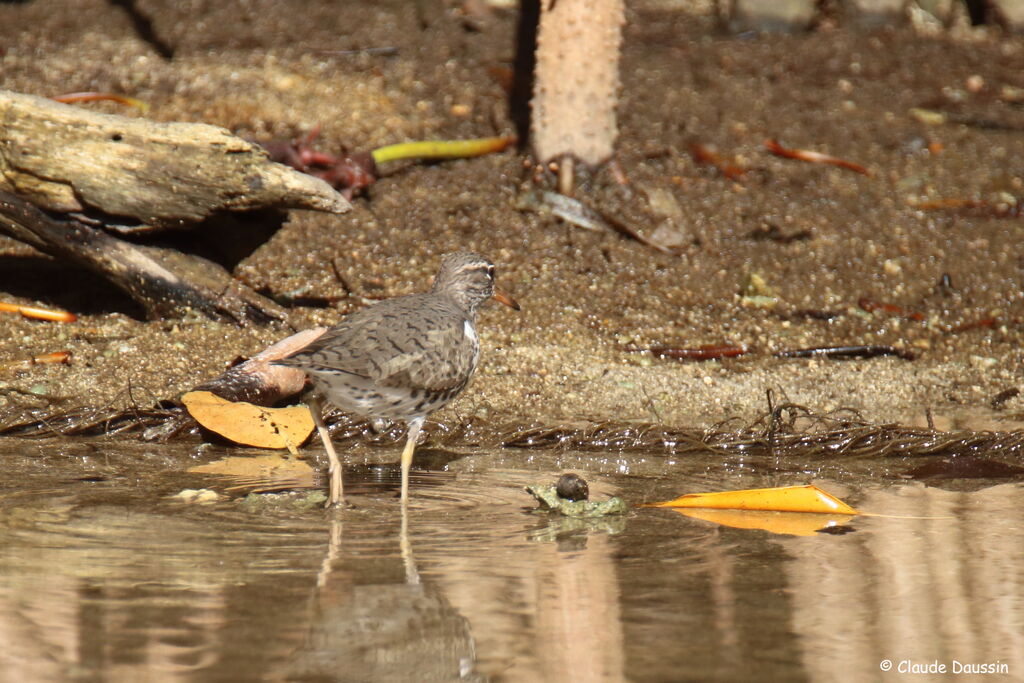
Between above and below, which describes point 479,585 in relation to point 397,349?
below

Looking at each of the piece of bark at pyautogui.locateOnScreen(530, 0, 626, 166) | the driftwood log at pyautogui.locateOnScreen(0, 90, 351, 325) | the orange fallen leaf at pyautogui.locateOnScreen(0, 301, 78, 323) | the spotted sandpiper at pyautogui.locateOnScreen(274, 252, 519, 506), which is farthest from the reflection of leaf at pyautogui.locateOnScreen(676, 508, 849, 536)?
the piece of bark at pyautogui.locateOnScreen(530, 0, 626, 166)

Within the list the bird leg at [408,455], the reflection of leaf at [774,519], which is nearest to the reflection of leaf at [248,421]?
the bird leg at [408,455]

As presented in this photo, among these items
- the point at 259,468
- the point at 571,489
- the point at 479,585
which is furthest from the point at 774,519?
the point at 259,468

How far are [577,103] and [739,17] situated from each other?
156 inches

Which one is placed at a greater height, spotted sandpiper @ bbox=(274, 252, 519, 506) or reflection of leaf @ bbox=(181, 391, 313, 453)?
spotted sandpiper @ bbox=(274, 252, 519, 506)

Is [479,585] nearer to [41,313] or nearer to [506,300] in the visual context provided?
[506,300]

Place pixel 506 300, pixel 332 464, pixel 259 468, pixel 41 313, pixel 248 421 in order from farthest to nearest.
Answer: pixel 506 300 → pixel 41 313 → pixel 248 421 → pixel 259 468 → pixel 332 464

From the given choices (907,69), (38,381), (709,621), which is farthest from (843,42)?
(709,621)

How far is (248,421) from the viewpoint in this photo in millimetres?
5426

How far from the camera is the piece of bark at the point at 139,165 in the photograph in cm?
592

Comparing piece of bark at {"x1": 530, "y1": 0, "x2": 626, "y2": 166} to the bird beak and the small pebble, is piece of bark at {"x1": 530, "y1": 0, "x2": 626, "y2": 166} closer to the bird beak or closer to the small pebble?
the bird beak

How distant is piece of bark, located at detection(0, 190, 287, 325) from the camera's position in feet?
20.1

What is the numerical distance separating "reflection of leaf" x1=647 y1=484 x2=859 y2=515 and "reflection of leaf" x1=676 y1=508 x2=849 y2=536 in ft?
0.08
